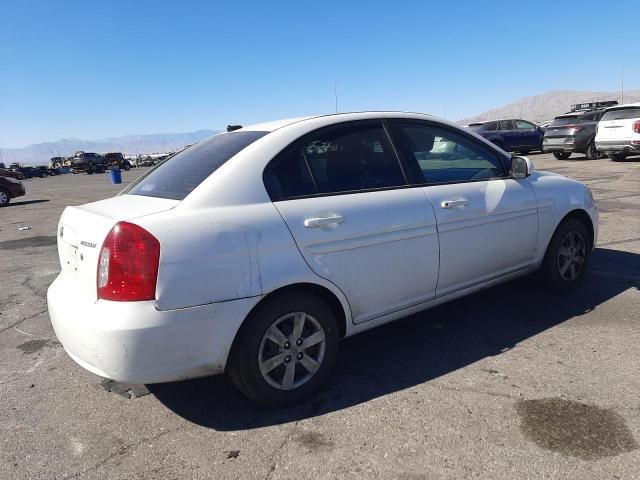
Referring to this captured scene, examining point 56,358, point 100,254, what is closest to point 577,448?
point 100,254

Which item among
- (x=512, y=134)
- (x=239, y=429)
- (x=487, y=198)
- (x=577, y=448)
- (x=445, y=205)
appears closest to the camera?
(x=577, y=448)

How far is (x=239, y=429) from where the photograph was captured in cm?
276

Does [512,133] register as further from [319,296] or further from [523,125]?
[319,296]

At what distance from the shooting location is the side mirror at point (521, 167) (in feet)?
13.2

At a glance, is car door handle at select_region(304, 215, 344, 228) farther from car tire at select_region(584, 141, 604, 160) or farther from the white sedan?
car tire at select_region(584, 141, 604, 160)

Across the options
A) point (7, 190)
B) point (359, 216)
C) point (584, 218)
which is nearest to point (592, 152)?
point (584, 218)

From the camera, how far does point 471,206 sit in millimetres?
3643

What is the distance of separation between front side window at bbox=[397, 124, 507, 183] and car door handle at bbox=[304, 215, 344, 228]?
89 cm

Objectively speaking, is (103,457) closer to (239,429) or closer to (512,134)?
(239,429)

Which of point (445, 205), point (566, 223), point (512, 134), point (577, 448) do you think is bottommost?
point (577, 448)

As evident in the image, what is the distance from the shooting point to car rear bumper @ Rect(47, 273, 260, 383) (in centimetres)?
246

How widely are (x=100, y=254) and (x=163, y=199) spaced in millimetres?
489

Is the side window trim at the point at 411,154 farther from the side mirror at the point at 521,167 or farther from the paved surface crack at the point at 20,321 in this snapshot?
the paved surface crack at the point at 20,321

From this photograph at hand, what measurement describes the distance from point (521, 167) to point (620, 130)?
14.0 m
